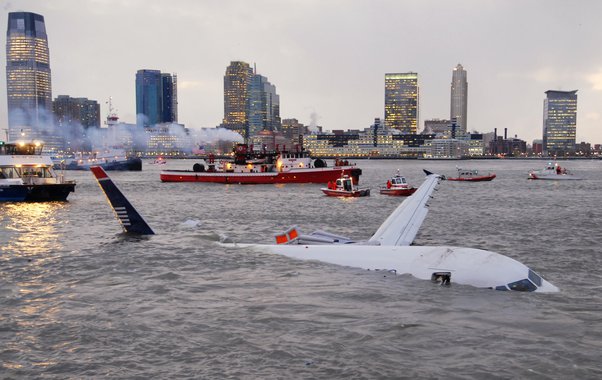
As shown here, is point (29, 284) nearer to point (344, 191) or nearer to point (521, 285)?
point (521, 285)

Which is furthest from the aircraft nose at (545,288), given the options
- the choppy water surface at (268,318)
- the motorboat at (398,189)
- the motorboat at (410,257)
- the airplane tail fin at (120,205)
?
the motorboat at (398,189)

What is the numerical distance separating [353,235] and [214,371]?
29193 millimetres

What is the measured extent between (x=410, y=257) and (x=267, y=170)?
99.9 m

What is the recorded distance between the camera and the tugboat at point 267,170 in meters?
112

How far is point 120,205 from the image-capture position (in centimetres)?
3300

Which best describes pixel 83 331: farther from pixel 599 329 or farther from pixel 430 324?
pixel 599 329

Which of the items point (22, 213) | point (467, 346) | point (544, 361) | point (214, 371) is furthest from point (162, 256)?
point (22, 213)

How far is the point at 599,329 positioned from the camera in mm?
17141

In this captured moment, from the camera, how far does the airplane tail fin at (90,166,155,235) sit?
32.2 metres

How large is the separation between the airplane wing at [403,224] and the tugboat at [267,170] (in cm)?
7228

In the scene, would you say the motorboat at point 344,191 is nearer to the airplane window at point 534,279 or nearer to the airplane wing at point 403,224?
the airplane wing at point 403,224

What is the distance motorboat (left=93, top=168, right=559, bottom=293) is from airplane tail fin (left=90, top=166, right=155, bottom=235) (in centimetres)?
12

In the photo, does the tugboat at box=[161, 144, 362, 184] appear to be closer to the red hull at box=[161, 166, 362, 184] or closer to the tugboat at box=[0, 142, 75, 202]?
the red hull at box=[161, 166, 362, 184]

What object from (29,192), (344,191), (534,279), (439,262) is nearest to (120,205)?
(439,262)
